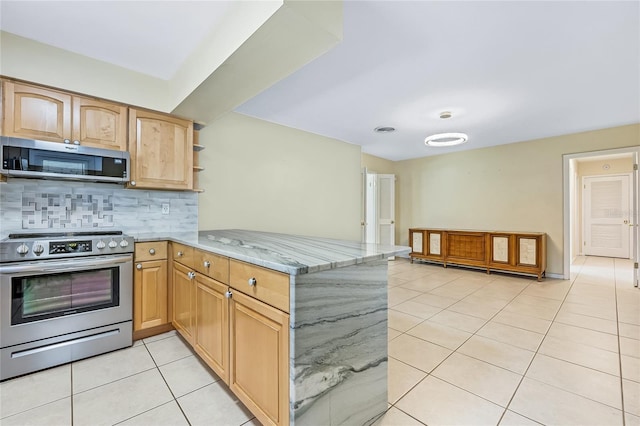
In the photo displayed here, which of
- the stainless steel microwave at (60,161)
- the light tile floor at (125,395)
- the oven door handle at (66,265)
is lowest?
the light tile floor at (125,395)

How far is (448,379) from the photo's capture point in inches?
75.6

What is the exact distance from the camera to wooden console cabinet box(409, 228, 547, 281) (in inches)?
183

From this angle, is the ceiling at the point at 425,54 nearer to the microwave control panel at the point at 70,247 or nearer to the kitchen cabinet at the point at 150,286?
the microwave control panel at the point at 70,247

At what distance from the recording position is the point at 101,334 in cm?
219

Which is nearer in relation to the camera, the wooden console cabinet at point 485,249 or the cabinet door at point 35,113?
the cabinet door at point 35,113

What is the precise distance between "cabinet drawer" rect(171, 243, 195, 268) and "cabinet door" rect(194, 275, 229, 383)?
211 mm

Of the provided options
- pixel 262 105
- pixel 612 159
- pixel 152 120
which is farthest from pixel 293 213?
pixel 612 159

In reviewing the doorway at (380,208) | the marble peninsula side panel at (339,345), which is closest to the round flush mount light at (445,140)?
the doorway at (380,208)

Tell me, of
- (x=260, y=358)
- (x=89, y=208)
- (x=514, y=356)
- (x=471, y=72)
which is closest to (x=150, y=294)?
(x=89, y=208)

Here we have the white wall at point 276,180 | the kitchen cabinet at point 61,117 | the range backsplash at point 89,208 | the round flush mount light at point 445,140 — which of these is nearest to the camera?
the kitchen cabinet at point 61,117

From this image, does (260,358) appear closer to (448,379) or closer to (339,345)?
(339,345)

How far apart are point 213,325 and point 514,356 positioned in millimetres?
2269

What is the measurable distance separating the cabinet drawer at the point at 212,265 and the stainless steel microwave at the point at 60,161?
3.75 ft

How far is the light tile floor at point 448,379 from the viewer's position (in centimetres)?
157
